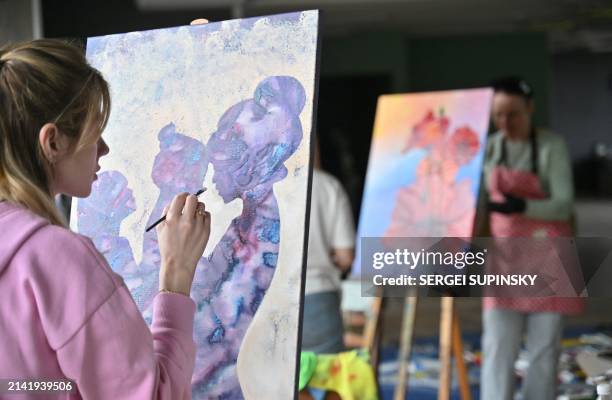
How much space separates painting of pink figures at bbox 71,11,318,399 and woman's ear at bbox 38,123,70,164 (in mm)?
457

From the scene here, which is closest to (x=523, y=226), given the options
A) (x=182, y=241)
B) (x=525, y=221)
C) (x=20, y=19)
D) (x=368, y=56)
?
(x=525, y=221)

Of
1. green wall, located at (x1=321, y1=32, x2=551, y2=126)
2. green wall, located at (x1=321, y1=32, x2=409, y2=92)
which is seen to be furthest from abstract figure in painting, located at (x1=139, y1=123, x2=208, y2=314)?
green wall, located at (x1=321, y1=32, x2=551, y2=126)

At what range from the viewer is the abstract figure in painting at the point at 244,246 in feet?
5.11

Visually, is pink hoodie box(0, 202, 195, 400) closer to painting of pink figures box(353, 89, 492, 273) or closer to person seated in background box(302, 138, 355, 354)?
person seated in background box(302, 138, 355, 354)

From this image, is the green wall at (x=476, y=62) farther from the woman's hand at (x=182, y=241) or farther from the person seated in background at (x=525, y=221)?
the woman's hand at (x=182, y=241)

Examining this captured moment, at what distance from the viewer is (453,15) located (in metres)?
10.8

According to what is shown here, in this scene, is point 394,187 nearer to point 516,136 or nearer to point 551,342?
point 516,136

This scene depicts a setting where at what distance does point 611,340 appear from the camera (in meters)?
5.36

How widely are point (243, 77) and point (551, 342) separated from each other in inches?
75.8

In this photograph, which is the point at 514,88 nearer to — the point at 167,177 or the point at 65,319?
the point at 167,177

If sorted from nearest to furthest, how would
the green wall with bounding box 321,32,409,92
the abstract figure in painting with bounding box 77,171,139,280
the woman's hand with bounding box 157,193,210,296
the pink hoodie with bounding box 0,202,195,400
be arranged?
1. the pink hoodie with bounding box 0,202,195,400
2. the woman's hand with bounding box 157,193,210,296
3. the abstract figure in painting with bounding box 77,171,139,280
4. the green wall with bounding box 321,32,409,92

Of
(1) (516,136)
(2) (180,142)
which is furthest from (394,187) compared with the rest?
(2) (180,142)

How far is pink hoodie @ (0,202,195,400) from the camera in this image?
106 cm

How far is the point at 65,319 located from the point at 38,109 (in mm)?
294
